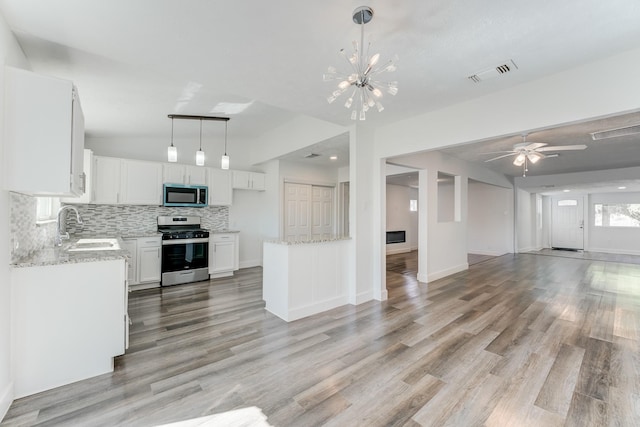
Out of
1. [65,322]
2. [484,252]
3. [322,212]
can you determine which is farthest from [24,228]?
[484,252]

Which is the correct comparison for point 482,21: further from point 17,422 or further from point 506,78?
point 17,422

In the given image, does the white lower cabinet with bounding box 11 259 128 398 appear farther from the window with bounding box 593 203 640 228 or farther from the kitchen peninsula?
the window with bounding box 593 203 640 228

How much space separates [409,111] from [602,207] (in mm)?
10882

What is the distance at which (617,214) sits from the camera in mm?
9273

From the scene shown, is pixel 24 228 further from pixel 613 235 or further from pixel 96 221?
pixel 613 235

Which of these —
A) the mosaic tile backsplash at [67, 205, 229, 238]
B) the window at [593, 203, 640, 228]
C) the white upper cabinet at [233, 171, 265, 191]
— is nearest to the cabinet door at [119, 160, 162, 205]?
the mosaic tile backsplash at [67, 205, 229, 238]

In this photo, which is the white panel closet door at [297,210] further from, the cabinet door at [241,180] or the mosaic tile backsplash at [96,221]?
the mosaic tile backsplash at [96,221]

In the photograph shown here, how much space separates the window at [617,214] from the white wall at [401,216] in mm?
6553

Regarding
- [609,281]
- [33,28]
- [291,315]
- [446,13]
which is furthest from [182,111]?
[609,281]

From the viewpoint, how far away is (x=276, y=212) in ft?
19.6

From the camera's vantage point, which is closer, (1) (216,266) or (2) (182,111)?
(2) (182,111)

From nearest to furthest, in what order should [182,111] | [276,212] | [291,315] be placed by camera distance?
1. [291,315]
2. [182,111]
3. [276,212]

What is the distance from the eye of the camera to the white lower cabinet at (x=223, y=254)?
514cm

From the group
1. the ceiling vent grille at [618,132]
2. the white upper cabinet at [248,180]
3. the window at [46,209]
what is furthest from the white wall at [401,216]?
the window at [46,209]
